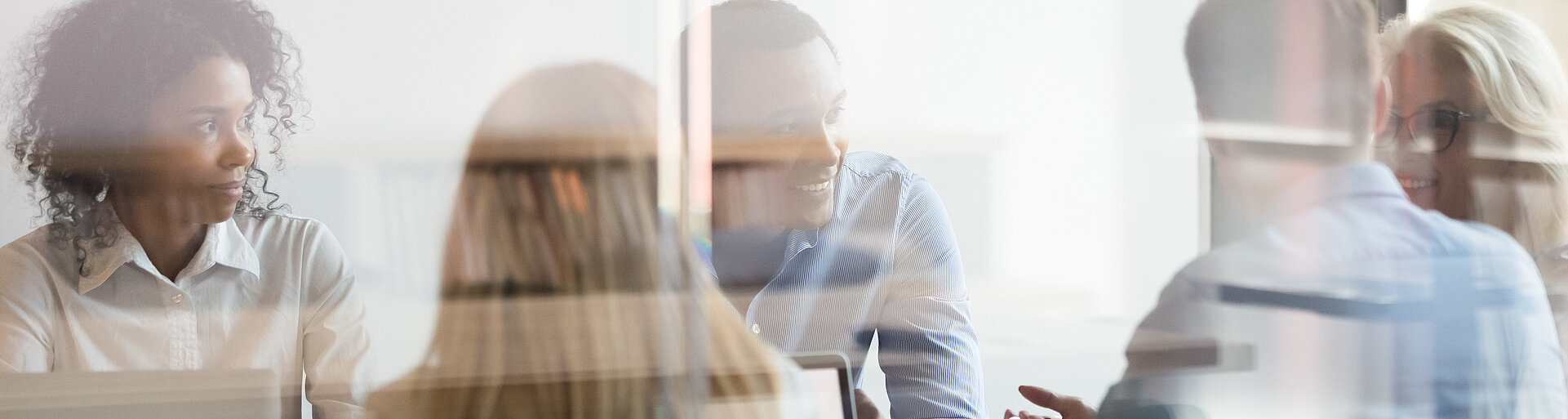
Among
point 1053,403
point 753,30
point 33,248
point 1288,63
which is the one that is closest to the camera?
point 33,248

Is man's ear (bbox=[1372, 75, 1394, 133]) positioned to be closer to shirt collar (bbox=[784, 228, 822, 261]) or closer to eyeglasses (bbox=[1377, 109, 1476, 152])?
eyeglasses (bbox=[1377, 109, 1476, 152])

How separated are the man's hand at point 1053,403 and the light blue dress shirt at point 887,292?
3.2 inches

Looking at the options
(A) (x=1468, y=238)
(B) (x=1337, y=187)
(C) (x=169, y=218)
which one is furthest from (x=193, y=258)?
(A) (x=1468, y=238)

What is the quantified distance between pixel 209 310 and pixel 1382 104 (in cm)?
201

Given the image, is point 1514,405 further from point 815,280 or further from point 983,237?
point 815,280

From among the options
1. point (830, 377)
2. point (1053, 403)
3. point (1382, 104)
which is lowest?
point (1053, 403)

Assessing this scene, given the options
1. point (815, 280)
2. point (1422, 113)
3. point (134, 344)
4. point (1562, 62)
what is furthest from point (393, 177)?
point (1562, 62)

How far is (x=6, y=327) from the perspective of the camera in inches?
42.5

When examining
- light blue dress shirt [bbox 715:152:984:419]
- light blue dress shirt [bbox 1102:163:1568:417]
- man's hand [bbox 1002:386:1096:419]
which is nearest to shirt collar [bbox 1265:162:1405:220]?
light blue dress shirt [bbox 1102:163:1568:417]

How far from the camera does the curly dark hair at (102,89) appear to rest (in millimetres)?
1051

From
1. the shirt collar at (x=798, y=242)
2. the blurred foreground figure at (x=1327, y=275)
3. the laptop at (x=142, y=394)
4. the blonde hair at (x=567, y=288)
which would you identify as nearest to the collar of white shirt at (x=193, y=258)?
the laptop at (x=142, y=394)

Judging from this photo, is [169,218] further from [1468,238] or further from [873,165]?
[1468,238]

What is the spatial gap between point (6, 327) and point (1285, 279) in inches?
78.9

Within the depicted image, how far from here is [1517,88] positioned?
1.80 m
